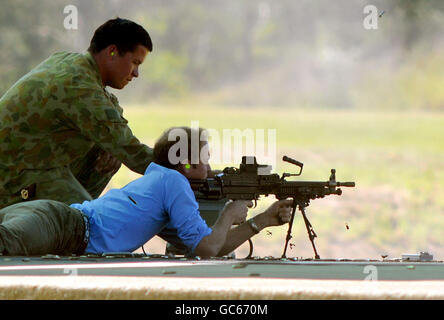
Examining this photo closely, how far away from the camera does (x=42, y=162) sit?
14.8 feet

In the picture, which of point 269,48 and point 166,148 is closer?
point 166,148

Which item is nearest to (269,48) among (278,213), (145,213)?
(278,213)

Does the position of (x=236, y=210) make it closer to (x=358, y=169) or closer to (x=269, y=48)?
(x=358, y=169)

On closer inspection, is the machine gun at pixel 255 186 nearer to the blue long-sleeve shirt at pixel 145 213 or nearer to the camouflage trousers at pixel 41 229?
the blue long-sleeve shirt at pixel 145 213

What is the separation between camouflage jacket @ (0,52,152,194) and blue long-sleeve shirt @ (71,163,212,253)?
439mm

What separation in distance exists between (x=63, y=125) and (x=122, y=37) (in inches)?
20.0

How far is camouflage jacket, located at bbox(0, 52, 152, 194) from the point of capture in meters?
4.36

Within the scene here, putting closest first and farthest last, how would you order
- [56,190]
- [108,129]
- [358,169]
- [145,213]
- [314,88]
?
[145,213]
[108,129]
[56,190]
[358,169]
[314,88]

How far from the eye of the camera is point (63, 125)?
4.52 m

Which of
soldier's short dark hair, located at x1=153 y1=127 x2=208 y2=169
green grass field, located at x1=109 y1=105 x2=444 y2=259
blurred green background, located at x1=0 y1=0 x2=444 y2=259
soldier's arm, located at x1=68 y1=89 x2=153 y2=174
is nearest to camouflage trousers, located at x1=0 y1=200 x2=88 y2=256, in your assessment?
soldier's short dark hair, located at x1=153 y1=127 x2=208 y2=169

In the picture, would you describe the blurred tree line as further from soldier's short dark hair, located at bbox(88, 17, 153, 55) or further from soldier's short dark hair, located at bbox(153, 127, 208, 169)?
soldier's short dark hair, located at bbox(153, 127, 208, 169)

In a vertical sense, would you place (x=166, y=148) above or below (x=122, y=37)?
below

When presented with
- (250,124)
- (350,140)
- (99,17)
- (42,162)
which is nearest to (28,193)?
(42,162)

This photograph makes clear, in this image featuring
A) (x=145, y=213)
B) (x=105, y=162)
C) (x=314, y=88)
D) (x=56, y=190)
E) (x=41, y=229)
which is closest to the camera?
(x=41, y=229)
